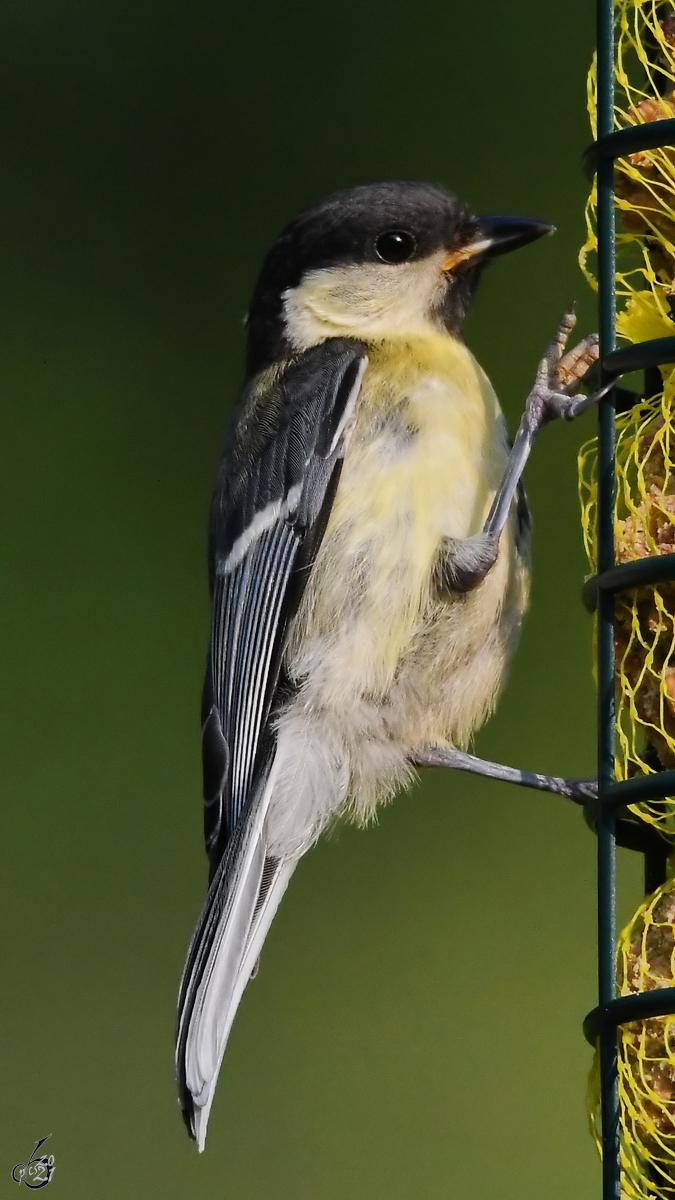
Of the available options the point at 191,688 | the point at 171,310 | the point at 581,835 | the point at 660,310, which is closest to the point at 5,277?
the point at 171,310

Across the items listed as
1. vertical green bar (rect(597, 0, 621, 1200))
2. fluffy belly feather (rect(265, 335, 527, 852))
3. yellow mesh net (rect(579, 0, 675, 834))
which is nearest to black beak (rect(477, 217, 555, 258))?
fluffy belly feather (rect(265, 335, 527, 852))

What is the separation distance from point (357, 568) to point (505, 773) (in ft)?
1.04

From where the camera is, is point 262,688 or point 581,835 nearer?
point 262,688

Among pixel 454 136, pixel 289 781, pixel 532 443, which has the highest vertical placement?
pixel 454 136

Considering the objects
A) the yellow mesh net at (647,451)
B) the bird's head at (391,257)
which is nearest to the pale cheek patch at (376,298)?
the bird's head at (391,257)

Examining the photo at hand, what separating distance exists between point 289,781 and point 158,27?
201cm

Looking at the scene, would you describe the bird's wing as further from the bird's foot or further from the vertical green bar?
the vertical green bar

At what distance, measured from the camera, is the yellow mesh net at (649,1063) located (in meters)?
1.91

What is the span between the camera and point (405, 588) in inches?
98.3

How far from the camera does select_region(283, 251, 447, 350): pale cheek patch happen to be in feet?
8.93

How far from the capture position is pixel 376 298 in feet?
8.99

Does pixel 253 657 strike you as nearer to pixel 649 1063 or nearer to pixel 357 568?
pixel 357 568

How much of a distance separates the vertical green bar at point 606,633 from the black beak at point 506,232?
49 cm

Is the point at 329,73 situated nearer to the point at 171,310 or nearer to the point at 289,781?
the point at 171,310
